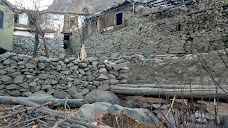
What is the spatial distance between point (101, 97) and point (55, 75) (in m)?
1.51

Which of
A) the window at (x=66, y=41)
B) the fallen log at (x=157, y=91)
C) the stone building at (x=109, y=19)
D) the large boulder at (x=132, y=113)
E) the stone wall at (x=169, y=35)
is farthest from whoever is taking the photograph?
the window at (x=66, y=41)

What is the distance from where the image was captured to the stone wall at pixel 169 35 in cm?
1023

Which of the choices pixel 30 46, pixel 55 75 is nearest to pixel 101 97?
pixel 55 75

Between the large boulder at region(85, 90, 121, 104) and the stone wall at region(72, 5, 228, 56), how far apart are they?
504 centimetres

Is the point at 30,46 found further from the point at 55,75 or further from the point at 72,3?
the point at 72,3

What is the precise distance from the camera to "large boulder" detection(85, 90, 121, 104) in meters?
6.05

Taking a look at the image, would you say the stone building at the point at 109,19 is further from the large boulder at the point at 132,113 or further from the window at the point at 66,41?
the large boulder at the point at 132,113

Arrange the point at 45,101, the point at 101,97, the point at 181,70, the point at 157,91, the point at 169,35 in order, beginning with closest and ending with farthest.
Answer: the point at 45,101
the point at 157,91
the point at 101,97
the point at 181,70
the point at 169,35

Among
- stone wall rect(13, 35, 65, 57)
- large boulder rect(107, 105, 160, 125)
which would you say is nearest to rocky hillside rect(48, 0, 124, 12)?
stone wall rect(13, 35, 65, 57)

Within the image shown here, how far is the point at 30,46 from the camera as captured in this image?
18.6m

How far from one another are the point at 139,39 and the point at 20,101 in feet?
34.0

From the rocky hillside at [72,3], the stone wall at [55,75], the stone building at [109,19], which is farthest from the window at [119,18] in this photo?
the rocky hillside at [72,3]

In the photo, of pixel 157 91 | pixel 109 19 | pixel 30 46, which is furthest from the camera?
pixel 30 46

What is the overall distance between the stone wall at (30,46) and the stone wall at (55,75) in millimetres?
12086
